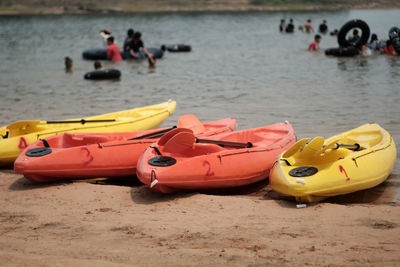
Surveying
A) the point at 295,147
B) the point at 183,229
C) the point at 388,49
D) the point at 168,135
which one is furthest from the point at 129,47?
the point at 183,229

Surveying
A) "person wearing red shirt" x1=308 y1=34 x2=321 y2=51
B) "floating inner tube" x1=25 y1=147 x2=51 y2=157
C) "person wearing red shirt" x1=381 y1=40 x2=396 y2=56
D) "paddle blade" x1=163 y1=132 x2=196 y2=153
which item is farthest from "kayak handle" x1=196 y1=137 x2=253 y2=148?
"person wearing red shirt" x1=308 y1=34 x2=321 y2=51

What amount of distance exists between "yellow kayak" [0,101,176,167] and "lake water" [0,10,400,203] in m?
1.34

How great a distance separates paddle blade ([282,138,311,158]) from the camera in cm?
564

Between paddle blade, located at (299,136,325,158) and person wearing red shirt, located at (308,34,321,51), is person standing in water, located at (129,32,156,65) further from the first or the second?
paddle blade, located at (299,136,325,158)

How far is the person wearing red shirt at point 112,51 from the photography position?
17.8 m

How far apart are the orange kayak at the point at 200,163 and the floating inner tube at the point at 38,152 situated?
118cm

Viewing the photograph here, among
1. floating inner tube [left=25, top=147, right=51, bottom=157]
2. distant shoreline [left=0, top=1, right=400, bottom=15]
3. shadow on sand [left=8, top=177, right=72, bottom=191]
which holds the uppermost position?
floating inner tube [left=25, top=147, right=51, bottom=157]

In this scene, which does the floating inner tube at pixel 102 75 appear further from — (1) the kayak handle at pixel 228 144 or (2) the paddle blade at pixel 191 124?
(1) the kayak handle at pixel 228 144

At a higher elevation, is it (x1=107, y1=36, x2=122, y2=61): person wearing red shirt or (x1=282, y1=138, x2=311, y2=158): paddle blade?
(x1=282, y1=138, x2=311, y2=158): paddle blade

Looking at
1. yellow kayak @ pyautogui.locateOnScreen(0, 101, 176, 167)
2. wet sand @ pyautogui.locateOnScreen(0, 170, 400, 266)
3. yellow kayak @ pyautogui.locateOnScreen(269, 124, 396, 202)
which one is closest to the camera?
wet sand @ pyautogui.locateOnScreen(0, 170, 400, 266)

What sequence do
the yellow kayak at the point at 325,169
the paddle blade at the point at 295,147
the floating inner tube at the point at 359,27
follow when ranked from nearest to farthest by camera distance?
1. the yellow kayak at the point at 325,169
2. the paddle blade at the point at 295,147
3. the floating inner tube at the point at 359,27

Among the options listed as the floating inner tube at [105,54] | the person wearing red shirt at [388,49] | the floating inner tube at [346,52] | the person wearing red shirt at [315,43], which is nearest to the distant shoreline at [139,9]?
the person wearing red shirt at [315,43]

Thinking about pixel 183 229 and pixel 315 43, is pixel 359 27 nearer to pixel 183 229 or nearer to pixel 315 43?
pixel 315 43

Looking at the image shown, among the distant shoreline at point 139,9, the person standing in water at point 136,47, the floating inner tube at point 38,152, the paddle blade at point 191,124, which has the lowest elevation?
the distant shoreline at point 139,9
